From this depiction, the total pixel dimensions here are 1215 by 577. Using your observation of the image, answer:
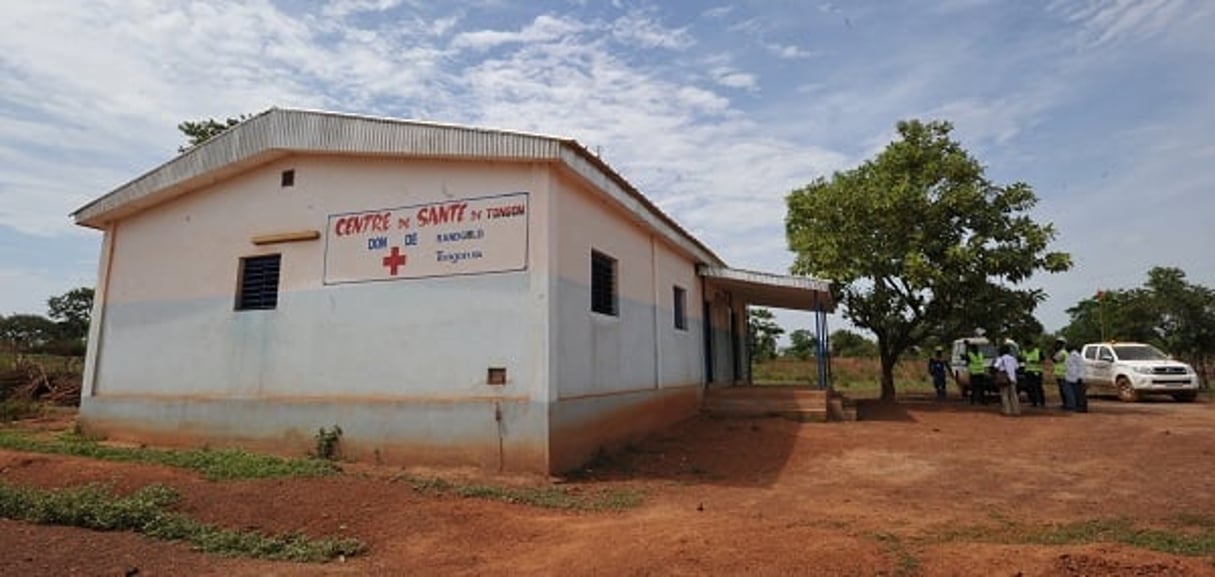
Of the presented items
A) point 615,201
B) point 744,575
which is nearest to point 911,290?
point 615,201

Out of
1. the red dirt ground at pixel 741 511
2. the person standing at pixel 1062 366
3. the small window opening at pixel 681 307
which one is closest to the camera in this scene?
the red dirt ground at pixel 741 511

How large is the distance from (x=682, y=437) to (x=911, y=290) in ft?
28.8

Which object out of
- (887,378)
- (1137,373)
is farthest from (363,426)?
(1137,373)

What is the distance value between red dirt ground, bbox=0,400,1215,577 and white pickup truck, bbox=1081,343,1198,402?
8.22 m

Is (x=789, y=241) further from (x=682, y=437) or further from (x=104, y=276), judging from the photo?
(x=104, y=276)

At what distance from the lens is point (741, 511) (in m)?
6.87

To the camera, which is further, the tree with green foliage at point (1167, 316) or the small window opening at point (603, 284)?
the tree with green foliage at point (1167, 316)

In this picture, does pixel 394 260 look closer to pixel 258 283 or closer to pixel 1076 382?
pixel 258 283

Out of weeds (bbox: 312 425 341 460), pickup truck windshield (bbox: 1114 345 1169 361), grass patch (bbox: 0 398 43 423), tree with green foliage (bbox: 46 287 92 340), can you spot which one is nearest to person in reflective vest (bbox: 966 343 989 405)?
pickup truck windshield (bbox: 1114 345 1169 361)

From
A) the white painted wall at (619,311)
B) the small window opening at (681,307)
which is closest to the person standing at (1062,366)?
the white painted wall at (619,311)

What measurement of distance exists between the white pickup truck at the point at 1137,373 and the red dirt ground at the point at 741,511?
27.0ft

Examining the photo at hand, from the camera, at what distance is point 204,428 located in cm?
1001

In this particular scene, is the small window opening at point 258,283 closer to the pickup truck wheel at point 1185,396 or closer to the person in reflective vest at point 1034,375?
the person in reflective vest at point 1034,375

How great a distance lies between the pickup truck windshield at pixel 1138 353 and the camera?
63.4 feet
